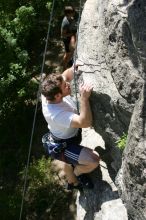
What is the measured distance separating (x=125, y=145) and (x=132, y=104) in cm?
55

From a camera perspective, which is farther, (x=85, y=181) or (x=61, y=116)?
(x=85, y=181)

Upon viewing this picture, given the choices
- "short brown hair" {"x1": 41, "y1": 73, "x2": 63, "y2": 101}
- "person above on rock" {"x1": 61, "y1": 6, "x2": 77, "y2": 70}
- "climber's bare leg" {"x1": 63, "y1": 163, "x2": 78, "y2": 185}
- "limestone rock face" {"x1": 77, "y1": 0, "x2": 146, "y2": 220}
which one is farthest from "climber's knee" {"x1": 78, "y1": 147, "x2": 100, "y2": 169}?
"person above on rock" {"x1": 61, "y1": 6, "x2": 77, "y2": 70}

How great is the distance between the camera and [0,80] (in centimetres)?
973

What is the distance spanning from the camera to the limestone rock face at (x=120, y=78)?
499 cm

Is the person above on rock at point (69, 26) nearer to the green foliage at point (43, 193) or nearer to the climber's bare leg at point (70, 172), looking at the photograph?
the green foliage at point (43, 193)

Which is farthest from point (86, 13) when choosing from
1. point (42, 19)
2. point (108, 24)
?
point (42, 19)

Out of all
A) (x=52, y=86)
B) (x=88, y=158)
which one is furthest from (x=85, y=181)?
(x=52, y=86)

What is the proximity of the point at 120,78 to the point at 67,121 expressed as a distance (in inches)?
36.5

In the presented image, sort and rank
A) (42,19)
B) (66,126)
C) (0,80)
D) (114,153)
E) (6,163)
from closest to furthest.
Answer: (66,126) < (114,153) < (0,80) < (6,163) < (42,19)

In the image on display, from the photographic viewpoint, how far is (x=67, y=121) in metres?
6.05

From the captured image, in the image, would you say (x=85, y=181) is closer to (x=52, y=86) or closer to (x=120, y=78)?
(x=52, y=86)

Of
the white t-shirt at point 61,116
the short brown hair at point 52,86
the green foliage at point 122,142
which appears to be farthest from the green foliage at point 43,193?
the short brown hair at point 52,86

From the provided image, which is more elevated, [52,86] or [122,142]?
[52,86]

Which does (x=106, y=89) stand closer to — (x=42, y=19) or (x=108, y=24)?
(x=108, y=24)
